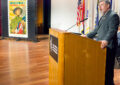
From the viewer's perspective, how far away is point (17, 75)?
3211 millimetres

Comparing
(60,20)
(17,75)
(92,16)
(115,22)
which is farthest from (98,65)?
(60,20)

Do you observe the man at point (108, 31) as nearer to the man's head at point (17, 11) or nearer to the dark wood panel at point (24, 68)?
the dark wood panel at point (24, 68)

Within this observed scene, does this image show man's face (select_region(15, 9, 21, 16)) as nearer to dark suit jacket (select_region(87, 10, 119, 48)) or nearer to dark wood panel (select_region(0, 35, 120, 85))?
dark wood panel (select_region(0, 35, 120, 85))

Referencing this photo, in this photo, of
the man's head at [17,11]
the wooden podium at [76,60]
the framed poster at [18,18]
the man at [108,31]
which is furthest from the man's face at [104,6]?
the man's head at [17,11]

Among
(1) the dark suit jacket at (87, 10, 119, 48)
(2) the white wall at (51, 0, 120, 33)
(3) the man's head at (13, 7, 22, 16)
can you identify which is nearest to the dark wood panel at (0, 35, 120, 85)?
(1) the dark suit jacket at (87, 10, 119, 48)

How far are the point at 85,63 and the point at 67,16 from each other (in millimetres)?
6457

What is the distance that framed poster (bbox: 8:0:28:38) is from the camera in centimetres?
671

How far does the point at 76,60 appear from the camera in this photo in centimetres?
175

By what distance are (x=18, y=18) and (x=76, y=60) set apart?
17.8 ft

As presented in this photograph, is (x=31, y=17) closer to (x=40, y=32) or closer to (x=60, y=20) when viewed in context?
(x=60, y=20)

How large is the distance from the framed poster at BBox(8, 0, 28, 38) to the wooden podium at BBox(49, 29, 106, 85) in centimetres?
499

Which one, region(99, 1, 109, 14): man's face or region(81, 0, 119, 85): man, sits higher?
region(99, 1, 109, 14): man's face

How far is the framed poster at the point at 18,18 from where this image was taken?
6.71 meters

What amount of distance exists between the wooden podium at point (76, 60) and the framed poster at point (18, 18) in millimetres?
4993
